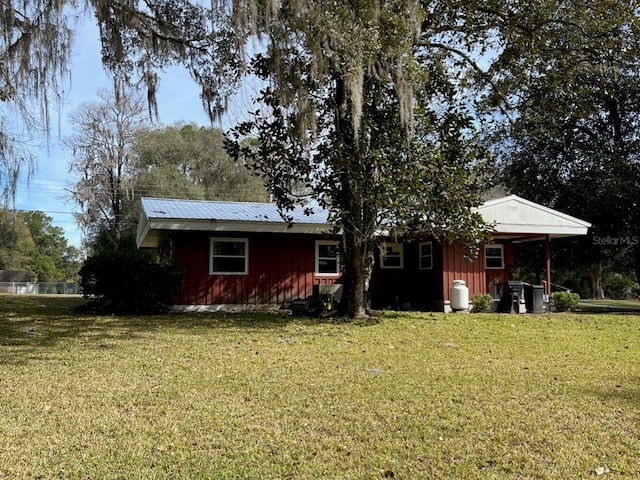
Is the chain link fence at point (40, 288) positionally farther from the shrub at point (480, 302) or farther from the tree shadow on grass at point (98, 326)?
the shrub at point (480, 302)

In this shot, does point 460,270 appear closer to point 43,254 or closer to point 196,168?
point 196,168

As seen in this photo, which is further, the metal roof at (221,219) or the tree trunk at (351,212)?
the metal roof at (221,219)

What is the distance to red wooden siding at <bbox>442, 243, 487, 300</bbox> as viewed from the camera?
47.9 ft

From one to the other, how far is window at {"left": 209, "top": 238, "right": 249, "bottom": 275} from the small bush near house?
1999mm

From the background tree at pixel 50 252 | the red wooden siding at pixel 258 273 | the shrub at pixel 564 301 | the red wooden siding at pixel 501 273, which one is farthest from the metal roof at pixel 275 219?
the background tree at pixel 50 252

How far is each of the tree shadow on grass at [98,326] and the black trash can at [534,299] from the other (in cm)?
674

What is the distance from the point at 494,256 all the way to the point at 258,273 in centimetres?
726

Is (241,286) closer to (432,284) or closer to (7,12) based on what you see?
(432,284)

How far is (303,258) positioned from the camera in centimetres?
1502

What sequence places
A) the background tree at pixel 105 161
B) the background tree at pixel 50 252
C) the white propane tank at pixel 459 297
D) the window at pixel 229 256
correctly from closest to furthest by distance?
the white propane tank at pixel 459 297 < the window at pixel 229 256 < the background tree at pixel 105 161 < the background tree at pixel 50 252

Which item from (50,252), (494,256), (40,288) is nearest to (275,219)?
(494,256)

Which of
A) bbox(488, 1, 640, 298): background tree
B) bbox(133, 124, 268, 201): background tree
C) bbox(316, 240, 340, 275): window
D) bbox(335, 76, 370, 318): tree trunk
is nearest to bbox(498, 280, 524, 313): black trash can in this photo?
bbox(488, 1, 640, 298): background tree

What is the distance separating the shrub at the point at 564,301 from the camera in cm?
1551

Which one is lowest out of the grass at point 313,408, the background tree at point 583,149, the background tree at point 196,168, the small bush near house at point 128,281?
the grass at point 313,408
